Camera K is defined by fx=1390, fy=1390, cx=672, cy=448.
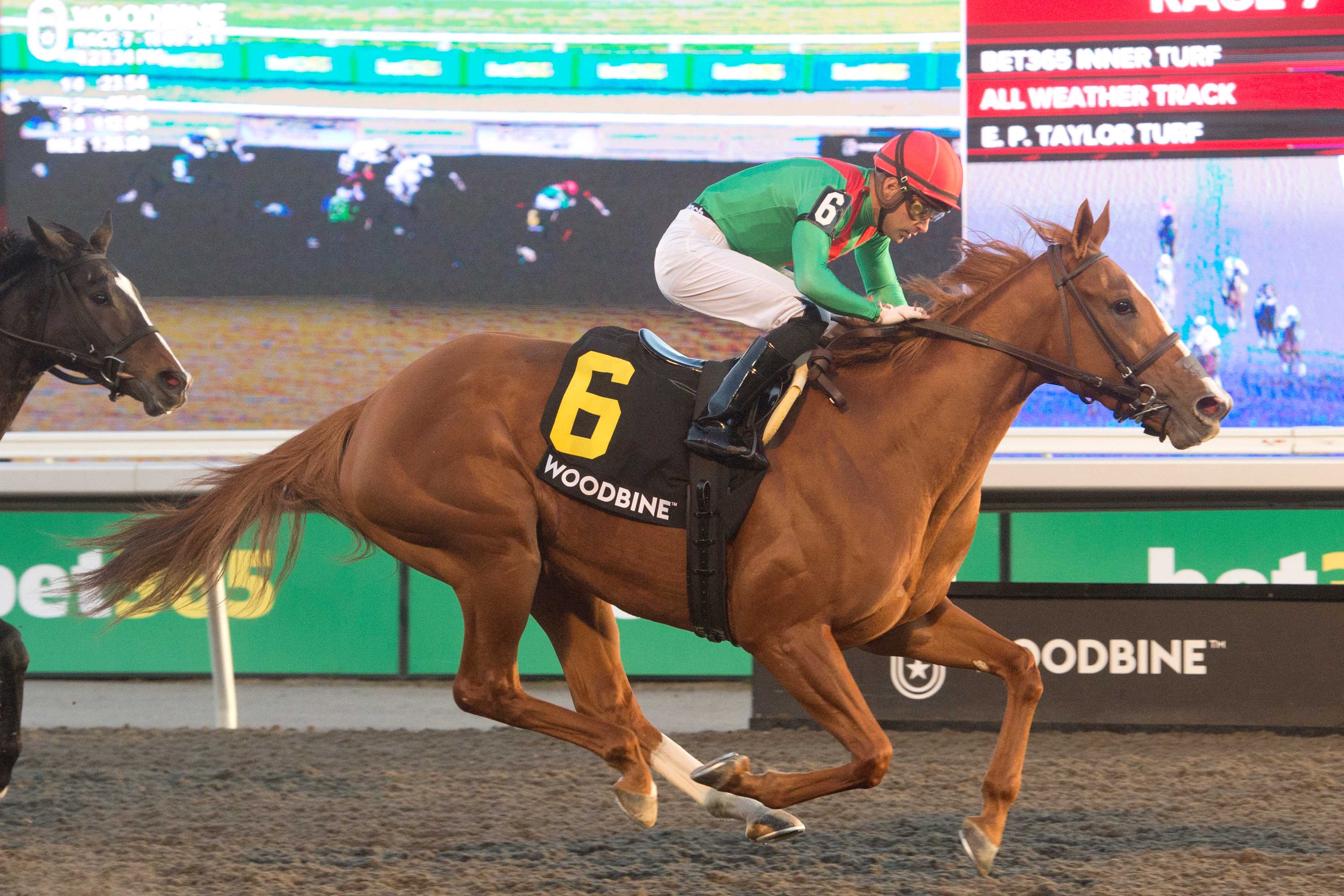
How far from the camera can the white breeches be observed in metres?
3.10

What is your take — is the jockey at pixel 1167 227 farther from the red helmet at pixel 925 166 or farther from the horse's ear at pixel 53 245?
the horse's ear at pixel 53 245

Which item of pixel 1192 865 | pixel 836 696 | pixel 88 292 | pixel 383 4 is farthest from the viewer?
pixel 383 4

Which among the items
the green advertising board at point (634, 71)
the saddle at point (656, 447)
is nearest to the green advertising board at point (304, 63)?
the green advertising board at point (634, 71)

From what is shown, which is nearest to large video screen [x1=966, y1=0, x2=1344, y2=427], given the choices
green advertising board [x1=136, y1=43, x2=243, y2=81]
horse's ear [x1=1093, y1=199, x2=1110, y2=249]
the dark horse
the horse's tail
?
horse's ear [x1=1093, y1=199, x2=1110, y2=249]

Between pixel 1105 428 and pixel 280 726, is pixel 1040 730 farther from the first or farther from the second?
pixel 280 726

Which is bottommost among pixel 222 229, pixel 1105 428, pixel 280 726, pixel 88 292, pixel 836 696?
pixel 280 726

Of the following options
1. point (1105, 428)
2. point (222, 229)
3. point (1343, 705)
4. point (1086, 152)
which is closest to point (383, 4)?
point (222, 229)

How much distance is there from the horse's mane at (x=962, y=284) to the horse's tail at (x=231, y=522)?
1.25m

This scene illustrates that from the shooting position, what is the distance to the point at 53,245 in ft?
12.2

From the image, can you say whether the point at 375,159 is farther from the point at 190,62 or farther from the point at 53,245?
the point at 53,245

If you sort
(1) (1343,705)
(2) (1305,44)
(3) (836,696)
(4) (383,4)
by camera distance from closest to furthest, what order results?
(3) (836,696), (1) (1343,705), (2) (1305,44), (4) (383,4)

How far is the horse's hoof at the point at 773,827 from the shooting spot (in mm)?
2973

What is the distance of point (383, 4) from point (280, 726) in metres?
3.01

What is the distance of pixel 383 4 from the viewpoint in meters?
5.87
